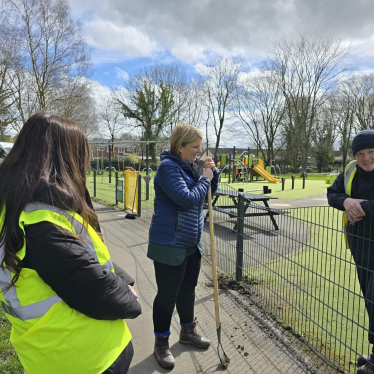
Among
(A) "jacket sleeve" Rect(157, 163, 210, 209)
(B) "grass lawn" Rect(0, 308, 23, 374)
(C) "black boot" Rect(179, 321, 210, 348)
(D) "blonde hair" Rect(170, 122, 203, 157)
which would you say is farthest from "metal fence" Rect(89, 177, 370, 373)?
(B) "grass lawn" Rect(0, 308, 23, 374)

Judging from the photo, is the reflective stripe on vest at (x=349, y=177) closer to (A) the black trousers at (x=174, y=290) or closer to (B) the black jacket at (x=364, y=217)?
(B) the black jacket at (x=364, y=217)

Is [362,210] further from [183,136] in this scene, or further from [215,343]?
[215,343]

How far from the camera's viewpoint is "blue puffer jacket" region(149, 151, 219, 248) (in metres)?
2.23

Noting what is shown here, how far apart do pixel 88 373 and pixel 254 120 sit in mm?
48521

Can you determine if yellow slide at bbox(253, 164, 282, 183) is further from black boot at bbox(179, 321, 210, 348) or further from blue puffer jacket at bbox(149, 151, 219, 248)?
blue puffer jacket at bbox(149, 151, 219, 248)

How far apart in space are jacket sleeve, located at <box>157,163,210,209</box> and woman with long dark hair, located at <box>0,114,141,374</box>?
3.06 ft

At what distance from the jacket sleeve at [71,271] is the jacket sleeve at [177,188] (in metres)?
1.01

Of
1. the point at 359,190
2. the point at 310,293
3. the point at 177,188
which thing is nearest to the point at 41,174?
the point at 177,188

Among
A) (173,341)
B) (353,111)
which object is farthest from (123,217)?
(353,111)

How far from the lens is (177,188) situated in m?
2.21

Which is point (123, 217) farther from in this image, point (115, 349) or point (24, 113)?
point (24, 113)

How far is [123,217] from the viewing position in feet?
27.3

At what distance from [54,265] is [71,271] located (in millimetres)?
62

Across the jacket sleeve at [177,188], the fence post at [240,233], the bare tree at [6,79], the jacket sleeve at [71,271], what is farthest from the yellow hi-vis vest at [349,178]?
the bare tree at [6,79]
